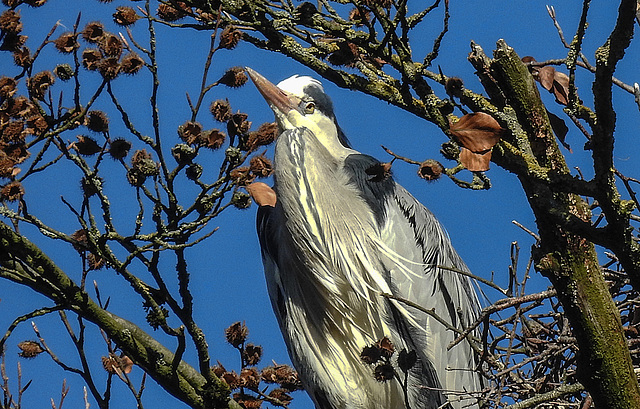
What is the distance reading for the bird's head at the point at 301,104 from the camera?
353cm

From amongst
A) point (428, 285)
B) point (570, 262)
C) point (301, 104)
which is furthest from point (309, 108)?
point (570, 262)

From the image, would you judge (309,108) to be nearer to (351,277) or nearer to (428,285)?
(351,277)

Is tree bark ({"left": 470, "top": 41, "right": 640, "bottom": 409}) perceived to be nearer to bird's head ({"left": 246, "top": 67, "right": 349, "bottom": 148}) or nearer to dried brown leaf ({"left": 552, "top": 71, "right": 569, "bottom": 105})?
dried brown leaf ({"left": 552, "top": 71, "right": 569, "bottom": 105})

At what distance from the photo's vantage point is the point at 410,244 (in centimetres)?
340

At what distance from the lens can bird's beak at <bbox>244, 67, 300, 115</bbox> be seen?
3.51m

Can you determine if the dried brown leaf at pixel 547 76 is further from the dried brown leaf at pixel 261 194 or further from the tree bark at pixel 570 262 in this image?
the dried brown leaf at pixel 261 194

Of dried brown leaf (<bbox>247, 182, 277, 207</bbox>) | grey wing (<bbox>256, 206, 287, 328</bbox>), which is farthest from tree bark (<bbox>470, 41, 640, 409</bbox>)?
grey wing (<bbox>256, 206, 287, 328</bbox>)

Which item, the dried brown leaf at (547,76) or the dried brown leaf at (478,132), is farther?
the dried brown leaf at (547,76)

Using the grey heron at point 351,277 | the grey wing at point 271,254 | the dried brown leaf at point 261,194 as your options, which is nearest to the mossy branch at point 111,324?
the dried brown leaf at point 261,194

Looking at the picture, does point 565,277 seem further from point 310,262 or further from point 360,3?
point 310,262

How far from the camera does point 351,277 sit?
3301 millimetres

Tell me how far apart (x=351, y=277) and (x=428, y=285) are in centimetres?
32

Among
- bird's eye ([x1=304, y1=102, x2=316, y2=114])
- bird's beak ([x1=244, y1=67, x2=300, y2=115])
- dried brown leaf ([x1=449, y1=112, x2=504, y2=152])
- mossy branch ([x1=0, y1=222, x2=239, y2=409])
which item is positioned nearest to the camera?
dried brown leaf ([x1=449, y1=112, x2=504, y2=152])

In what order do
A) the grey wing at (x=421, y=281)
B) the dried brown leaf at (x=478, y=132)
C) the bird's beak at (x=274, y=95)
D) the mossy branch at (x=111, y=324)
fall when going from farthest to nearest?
the bird's beak at (x=274, y=95) < the grey wing at (x=421, y=281) < the mossy branch at (x=111, y=324) < the dried brown leaf at (x=478, y=132)
